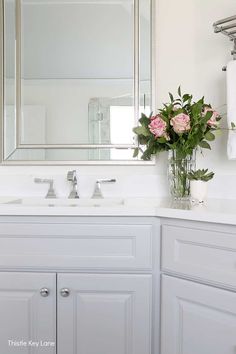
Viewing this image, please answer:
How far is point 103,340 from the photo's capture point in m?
1.09

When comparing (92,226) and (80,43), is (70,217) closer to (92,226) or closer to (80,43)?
(92,226)

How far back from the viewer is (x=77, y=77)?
1532 millimetres

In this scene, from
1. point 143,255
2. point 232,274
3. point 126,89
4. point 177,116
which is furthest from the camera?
point 126,89

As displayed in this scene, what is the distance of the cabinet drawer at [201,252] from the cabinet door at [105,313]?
0.12 meters

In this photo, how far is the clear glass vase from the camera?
4.24 feet

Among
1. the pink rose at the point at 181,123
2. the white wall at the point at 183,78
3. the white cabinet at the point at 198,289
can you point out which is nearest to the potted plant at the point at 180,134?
the pink rose at the point at 181,123

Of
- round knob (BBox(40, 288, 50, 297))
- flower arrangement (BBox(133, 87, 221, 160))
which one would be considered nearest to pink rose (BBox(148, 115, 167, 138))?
flower arrangement (BBox(133, 87, 221, 160))

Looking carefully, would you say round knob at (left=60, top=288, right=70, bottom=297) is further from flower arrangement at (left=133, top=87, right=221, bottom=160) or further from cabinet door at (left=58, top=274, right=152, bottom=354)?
flower arrangement at (left=133, top=87, right=221, bottom=160)

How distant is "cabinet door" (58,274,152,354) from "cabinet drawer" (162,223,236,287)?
0.12m

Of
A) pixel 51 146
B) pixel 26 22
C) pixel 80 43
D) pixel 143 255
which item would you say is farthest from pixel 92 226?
pixel 26 22

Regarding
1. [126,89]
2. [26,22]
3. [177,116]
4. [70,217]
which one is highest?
[26,22]

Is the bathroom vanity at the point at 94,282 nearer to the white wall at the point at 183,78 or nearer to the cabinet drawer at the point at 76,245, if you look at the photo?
the cabinet drawer at the point at 76,245

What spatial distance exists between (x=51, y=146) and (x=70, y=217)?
54 centimetres

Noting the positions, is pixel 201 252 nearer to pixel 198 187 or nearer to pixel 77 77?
pixel 198 187
